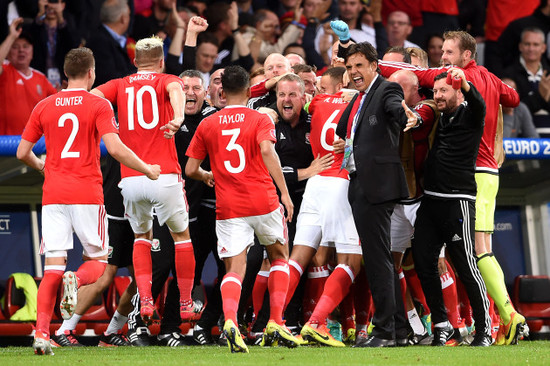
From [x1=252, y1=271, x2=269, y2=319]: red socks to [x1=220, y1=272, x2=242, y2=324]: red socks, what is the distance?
1.42m

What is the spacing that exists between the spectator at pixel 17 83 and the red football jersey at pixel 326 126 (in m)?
4.18

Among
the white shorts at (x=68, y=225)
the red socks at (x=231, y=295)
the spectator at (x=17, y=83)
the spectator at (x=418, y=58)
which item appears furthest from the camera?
the spectator at (x=17, y=83)

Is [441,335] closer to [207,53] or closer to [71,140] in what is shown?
[71,140]

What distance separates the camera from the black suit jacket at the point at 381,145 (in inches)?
282

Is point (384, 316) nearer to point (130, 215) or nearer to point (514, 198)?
point (130, 215)

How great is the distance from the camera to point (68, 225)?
715 cm

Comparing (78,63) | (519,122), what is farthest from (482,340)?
(519,122)

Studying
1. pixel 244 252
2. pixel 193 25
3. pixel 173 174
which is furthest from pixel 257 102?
pixel 244 252

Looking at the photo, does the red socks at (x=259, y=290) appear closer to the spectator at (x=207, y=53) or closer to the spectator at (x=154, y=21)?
the spectator at (x=207, y=53)

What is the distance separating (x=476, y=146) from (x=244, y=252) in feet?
6.75

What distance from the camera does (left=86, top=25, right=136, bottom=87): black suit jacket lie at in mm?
11570

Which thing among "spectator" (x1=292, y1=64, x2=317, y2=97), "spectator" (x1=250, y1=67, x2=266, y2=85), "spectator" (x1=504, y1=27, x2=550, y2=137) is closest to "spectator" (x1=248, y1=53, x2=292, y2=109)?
"spectator" (x1=292, y1=64, x2=317, y2=97)

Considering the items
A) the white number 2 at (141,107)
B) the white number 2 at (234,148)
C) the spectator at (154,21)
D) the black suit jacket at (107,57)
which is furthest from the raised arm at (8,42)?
the white number 2 at (234,148)

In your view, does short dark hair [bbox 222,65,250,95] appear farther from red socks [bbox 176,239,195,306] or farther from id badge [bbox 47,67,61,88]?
id badge [bbox 47,67,61,88]
